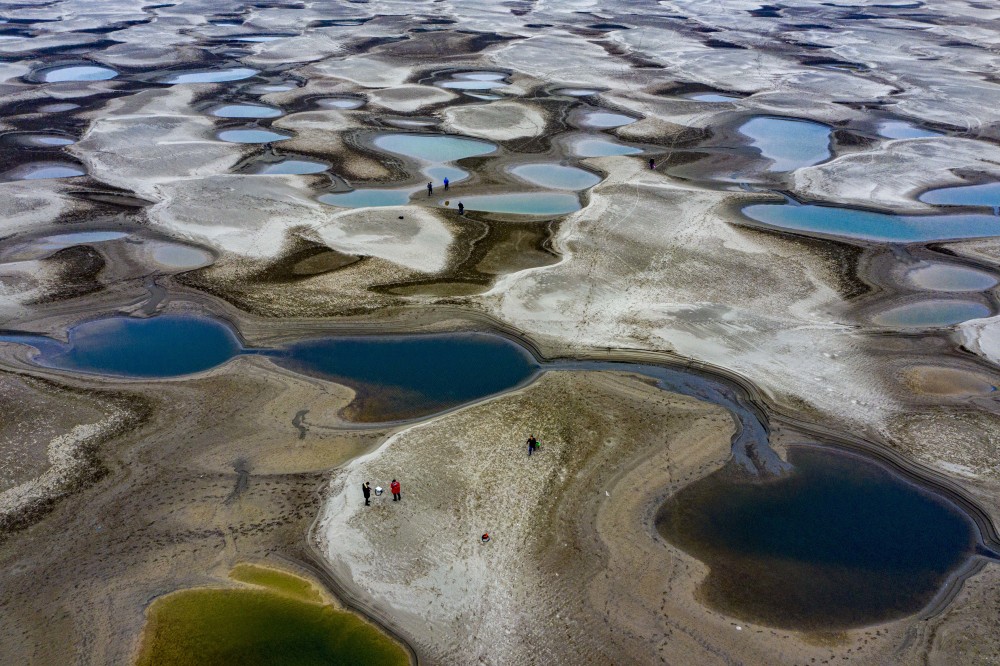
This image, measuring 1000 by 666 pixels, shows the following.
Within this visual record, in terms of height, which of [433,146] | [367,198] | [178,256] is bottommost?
[178,256]

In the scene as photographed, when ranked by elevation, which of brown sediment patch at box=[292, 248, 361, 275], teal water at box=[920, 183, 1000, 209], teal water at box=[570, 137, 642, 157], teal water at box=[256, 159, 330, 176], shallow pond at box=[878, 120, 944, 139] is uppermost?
shallow pond at box=[878, 120, 944, 139]

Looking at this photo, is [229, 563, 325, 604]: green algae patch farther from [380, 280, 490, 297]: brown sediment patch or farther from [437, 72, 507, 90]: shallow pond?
[437, 72, 507, 90]: shallow pond

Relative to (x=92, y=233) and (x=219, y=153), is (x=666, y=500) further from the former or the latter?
(x=219, y=153)

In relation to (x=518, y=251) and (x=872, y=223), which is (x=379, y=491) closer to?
(x=518, y=251)

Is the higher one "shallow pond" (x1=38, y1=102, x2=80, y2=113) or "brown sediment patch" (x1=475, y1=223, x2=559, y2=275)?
"shallow pond" (x1=38, y1=102, x2=80, y2=113)

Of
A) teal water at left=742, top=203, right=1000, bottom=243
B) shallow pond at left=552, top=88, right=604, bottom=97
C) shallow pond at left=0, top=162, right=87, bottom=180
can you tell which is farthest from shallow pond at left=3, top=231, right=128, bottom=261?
shallow pond at left=552, top=88, right=604, bottom=97

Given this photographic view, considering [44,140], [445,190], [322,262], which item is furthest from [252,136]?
[322,262]
